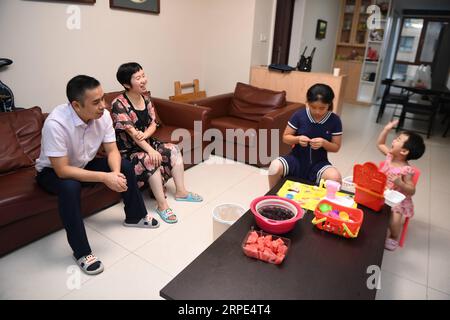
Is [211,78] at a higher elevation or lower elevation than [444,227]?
higher

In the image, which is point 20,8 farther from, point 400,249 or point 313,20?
point 313,20

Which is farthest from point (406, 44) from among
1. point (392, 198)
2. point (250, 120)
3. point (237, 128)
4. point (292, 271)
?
Result: point (292, 271)

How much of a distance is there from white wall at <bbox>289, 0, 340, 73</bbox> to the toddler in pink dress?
11.6 feet

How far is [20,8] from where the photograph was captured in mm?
2195

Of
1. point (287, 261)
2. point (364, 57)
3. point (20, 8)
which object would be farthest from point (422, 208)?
point (364, 57)

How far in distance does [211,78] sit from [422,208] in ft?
9.56

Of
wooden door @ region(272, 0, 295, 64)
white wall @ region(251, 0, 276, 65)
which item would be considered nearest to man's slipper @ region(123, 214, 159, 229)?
white wall @ region(251, 0, 276, 65)

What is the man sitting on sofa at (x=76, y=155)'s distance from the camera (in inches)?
62.8

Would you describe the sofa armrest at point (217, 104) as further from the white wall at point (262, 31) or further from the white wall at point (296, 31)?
the white wall at point (296, 31)

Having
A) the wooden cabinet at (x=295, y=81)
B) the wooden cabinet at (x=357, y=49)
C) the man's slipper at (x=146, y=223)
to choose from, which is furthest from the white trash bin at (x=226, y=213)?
the wooden cabinet at (x=357, y=49)

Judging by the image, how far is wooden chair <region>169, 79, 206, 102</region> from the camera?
3.63m

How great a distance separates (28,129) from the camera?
213 cm

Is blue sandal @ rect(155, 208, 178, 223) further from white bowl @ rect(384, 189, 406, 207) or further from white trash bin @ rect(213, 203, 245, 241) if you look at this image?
white bowl @ rect(384, 189, 406, 207)

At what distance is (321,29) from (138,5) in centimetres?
410
